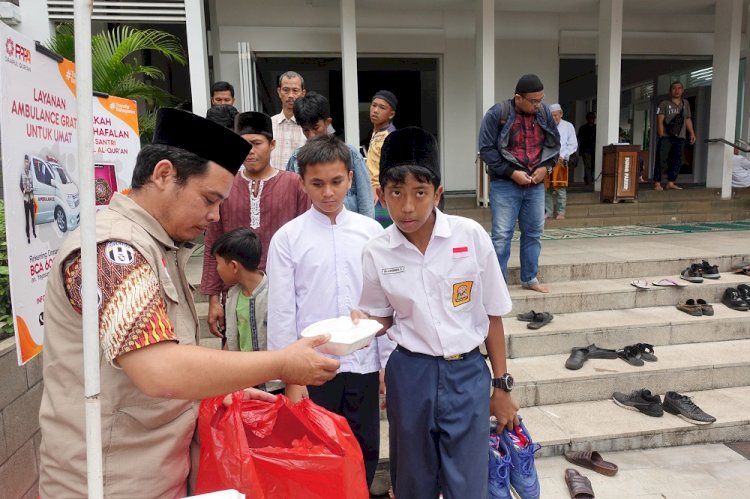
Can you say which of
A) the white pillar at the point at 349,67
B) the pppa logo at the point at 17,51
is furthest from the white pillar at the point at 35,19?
the pppa logo at the point at 17,51

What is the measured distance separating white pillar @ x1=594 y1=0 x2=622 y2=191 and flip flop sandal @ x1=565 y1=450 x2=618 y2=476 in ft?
22.5

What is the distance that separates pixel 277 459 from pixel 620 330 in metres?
3.60

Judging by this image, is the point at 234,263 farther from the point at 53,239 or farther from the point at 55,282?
the point at 55,282

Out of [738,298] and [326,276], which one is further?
[738,298]

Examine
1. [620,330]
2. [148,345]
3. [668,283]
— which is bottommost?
[620,330]

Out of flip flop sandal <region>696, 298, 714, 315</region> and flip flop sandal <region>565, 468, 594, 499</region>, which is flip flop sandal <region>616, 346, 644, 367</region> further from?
Result: flip flop sandal <region>565, 468, 594, 499</region>

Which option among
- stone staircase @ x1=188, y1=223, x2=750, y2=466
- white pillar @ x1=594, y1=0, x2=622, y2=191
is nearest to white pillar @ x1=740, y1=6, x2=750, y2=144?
white pillar @ x1=594, y1=0, x2=622, y2=191

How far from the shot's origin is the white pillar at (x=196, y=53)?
245 inches

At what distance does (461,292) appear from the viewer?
1.89 metres

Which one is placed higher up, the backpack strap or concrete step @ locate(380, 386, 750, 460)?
the backpack strap

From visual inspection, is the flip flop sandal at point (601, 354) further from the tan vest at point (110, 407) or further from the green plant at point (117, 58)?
the green plant at point (117, 58)

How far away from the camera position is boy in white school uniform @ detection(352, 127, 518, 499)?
1.85 meters

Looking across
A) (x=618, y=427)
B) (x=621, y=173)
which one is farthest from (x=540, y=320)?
(x=621, y=173)

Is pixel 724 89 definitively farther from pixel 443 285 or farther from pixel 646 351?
pixel 443 285
